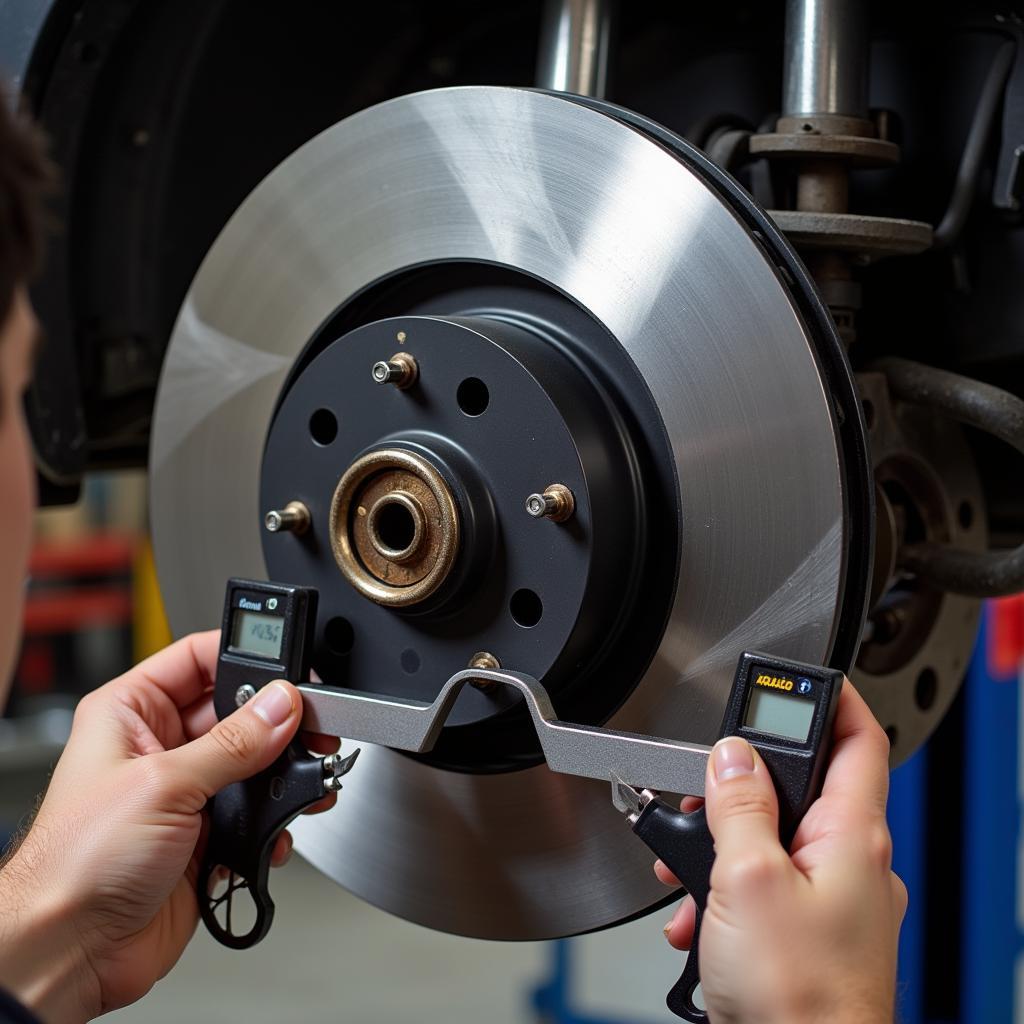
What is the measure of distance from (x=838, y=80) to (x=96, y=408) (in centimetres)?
57

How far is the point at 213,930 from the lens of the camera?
726mm

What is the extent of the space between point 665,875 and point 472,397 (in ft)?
0.78

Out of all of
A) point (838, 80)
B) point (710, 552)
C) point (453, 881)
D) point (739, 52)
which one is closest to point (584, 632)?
point (710, 552)

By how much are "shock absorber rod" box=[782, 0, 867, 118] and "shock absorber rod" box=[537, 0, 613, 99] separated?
0.11 meters

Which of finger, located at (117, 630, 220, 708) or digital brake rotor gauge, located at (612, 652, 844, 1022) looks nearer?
digital brake rotor gauge, located at (612, 652, 844, 1022)

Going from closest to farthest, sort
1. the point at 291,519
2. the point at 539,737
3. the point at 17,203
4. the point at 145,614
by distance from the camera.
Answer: the point at 17,203
the point at 539,737
the point at 291,519
the point at 145,614

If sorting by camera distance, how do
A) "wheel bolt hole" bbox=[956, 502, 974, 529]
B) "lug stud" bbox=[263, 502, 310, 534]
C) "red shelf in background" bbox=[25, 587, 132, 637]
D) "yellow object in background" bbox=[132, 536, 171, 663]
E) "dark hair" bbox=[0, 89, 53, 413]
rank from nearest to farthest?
"dark hair" bbox=[0, 89, 53, 413] < "lug stud" bbox=[263, 502, 310, 534] < "wheel bolt hole" bbox=[956, 502, 974, 529] < "red shelf in background" bbox=[25, 587, 132, 637] < "yellow object in background" bbox=[132, 536, 171, 663]

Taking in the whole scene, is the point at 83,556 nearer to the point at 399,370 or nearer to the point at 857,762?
the point at 399,370

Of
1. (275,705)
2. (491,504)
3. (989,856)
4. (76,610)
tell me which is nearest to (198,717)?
(275,705)

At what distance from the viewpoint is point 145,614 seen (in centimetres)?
395

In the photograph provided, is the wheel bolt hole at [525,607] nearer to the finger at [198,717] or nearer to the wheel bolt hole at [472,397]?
the wheel bolt hole at [472,397]

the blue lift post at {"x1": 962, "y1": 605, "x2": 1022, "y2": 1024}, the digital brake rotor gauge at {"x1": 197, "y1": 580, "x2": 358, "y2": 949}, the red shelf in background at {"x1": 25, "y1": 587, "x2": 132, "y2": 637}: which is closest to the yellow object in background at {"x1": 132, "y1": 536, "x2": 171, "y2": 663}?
the red shelf in background at {"x1": 25, "y1": 587, "x2": 132, "y2": 637}

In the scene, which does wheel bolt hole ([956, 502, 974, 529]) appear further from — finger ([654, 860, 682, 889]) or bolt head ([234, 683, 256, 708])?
bolt head ([234, 683, 256, 708])

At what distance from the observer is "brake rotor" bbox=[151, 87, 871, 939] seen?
2.00ft
